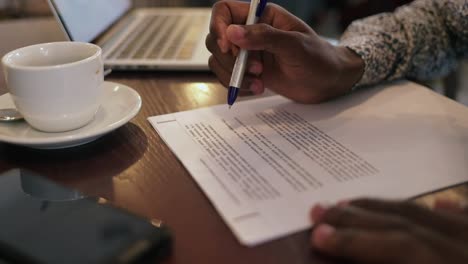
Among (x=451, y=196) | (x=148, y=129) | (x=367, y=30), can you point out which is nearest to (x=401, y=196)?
(x=451, y=196)

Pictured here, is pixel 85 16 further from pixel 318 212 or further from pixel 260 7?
pixel 318 212

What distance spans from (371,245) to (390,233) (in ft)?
0.05

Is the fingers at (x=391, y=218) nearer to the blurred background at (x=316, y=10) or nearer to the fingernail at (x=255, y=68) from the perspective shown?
the fingernail at (x=255, y=68)

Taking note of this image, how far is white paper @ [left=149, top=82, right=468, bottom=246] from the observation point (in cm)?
38

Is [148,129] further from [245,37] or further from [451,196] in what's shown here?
[451,196]

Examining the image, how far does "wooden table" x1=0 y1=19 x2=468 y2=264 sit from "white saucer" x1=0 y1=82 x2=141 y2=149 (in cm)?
2

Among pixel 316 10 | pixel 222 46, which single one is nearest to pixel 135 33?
pixel 222 46

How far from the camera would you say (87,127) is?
0.51m

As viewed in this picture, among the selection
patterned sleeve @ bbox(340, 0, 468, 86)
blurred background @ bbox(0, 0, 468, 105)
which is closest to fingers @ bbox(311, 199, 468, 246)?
patterned sleeve @ bbox(340, 0, 468, 86)

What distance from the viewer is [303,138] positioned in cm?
51

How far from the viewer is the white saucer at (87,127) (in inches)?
18.1

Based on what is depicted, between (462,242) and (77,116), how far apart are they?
39cm

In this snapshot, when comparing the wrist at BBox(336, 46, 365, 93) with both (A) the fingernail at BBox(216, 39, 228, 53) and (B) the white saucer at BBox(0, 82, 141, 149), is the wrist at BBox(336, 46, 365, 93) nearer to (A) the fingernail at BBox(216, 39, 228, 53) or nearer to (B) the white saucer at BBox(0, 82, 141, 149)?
(A) the fingernail at BBox(216, 39, 228, 53)

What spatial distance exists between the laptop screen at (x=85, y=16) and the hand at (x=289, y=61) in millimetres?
241
